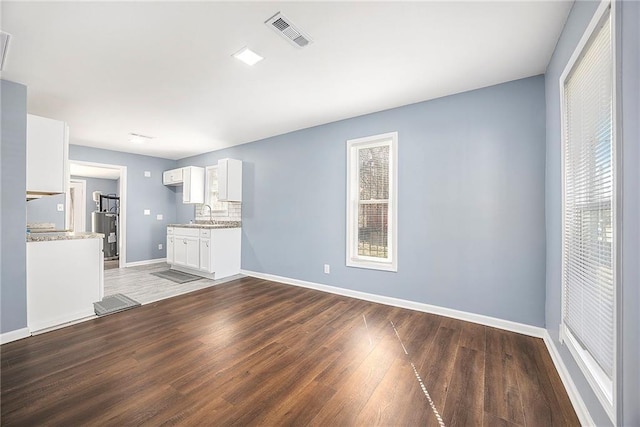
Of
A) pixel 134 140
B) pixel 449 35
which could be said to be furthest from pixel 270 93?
pixel 134 140

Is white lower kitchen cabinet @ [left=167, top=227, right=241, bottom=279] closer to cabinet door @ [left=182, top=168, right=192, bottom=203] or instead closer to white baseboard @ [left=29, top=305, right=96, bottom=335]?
cabinet door @ [left=182, top=168, right=192, bottom=203]

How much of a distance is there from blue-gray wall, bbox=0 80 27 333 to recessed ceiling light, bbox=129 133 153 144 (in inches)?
73.9

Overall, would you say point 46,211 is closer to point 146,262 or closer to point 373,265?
point 146,262

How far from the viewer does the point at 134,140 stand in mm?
4688

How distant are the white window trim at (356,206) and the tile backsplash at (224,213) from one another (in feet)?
8.15

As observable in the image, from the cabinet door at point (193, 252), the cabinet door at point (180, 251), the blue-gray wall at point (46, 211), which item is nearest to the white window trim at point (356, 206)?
the cabinet door at point (193, 252)

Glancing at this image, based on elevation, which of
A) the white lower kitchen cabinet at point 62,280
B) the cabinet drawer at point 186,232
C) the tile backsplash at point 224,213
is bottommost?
the white lower kitchen cabinet at point 62,280

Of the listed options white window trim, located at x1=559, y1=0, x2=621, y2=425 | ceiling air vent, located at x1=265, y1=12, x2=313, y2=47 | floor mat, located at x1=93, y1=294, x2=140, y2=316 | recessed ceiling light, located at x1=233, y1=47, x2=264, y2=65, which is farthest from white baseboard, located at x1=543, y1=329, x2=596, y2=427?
floor mat, located at x1=93, y1=294, x2=140, y2=316

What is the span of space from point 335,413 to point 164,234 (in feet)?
20.5

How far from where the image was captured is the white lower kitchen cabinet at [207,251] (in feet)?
14.9

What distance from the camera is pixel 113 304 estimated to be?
3258mm

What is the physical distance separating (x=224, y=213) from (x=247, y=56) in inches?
149

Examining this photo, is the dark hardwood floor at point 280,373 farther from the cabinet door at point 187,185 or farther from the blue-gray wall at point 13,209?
the cabinet door at point 187,185

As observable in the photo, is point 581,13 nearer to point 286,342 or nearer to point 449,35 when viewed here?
point 449,35
